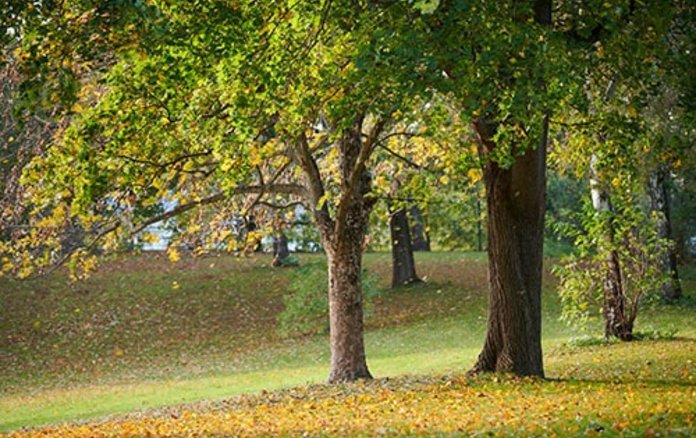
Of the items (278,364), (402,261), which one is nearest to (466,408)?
(278,364)

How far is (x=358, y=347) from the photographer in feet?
53.2

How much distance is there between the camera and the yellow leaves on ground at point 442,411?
29.7 ft

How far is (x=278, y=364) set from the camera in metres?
23.8

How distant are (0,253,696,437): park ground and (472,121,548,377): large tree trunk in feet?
1.73

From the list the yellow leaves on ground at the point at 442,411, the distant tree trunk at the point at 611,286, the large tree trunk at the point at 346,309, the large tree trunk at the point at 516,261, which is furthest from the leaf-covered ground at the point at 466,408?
the distant tree trunk at the point at 611,286

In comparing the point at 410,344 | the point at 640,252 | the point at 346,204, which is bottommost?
the point at 410,344

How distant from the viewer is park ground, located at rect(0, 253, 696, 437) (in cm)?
1048

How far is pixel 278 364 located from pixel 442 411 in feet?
43.4

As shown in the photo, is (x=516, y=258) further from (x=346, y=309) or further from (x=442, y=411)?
(x=442, y=411)

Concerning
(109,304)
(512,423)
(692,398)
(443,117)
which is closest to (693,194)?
(109,304)

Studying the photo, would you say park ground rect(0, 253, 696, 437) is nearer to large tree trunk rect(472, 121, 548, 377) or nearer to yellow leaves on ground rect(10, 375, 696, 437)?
yellow leaves on ground rect(10, 375, 696, 437)

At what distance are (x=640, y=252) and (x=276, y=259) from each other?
18.8 m

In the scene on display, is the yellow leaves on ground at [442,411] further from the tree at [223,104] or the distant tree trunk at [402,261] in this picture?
the distant tree trunk at [402,261]

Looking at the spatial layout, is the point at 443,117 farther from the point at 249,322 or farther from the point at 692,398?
the point at 249,322
